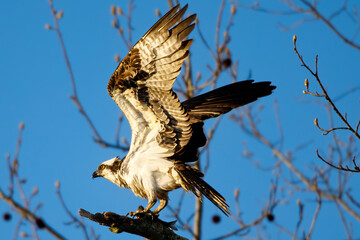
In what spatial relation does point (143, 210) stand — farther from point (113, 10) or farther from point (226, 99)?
point (113, 10)

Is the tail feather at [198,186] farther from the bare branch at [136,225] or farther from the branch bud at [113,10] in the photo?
the branch bud at [113,10]

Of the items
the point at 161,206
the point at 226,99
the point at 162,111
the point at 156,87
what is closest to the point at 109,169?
the point at 161,206

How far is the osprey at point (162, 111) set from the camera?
5.36m

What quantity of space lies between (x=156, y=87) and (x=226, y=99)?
992 millimetres

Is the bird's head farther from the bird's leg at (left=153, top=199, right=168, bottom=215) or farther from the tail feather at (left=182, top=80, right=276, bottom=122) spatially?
the tail feather at (left=182, top=80, right=276, bottom=122)

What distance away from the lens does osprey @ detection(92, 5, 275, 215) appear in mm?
5363

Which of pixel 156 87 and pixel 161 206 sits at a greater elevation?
pixel 156 87

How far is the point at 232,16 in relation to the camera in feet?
27.5

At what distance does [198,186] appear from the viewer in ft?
17.7

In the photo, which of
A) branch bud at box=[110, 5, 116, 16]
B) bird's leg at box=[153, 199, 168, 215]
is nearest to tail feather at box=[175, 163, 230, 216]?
bird's leg at box=[153, 199, 168, 215]

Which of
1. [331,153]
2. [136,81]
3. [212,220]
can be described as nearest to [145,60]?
[136,81]

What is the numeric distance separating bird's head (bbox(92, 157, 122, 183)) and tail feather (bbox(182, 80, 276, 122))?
106cm

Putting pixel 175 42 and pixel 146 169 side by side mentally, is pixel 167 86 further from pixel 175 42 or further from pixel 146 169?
pixel 146 169

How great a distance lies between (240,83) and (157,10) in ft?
8.44
